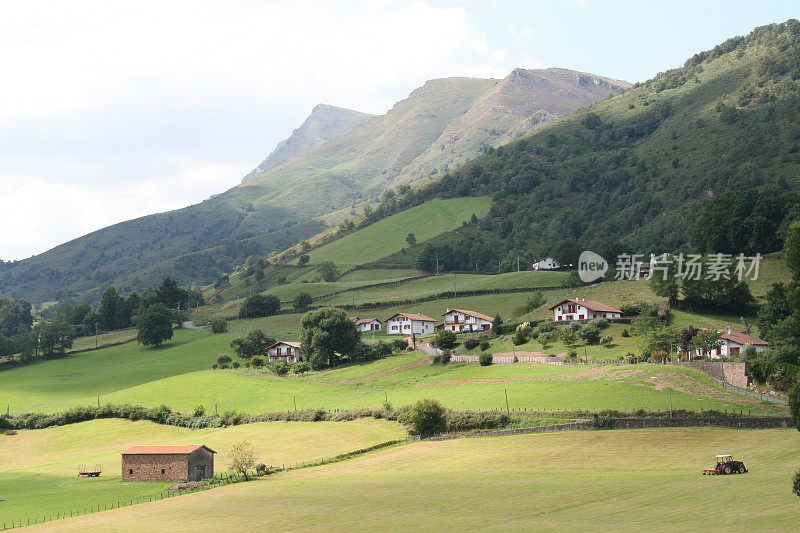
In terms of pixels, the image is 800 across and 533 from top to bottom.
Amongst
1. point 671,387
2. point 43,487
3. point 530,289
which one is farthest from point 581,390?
point 530,289

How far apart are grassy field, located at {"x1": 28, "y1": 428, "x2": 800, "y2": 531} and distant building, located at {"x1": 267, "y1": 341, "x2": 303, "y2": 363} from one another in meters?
67.2

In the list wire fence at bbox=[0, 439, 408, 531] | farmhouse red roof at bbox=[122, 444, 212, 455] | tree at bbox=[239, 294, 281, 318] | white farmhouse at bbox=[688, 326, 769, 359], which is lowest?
wire fence at bbox=[0, 439, 408, 531]

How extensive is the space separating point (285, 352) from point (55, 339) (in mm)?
51548

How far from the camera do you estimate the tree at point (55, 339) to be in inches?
5999

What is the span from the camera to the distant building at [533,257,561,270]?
191375 mm

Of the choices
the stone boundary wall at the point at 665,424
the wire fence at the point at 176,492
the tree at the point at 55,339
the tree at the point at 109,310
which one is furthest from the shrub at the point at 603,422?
the tree at the point at 109,310

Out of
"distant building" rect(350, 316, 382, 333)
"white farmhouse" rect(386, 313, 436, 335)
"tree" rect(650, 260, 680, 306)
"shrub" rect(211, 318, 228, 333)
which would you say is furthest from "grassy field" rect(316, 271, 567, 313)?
"tree" rect(650, 260, 680, 306)

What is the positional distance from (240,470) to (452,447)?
18014 millimetres

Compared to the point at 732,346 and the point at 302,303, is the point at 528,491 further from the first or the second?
the point at 302,303

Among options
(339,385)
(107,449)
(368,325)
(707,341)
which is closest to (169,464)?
(107,449)

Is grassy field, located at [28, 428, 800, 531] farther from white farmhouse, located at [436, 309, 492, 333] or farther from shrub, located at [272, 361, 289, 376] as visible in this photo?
white farmhouse, located at [436, 309, 492, 333]

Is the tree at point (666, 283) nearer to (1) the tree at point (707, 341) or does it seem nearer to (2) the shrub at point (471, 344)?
(1) the tree at point (707, 341)

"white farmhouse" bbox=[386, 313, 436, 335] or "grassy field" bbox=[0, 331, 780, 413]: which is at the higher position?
"white farmhouse" bbox=[386, 313, 436, 335]

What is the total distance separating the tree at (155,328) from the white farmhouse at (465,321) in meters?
58.8
